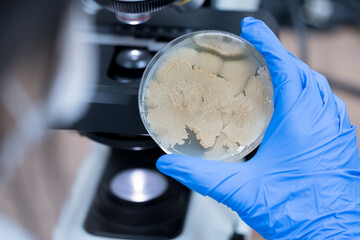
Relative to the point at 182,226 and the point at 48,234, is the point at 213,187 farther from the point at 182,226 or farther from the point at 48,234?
the point at 48,234

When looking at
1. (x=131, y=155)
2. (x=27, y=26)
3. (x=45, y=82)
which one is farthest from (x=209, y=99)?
(x=45, y=82)

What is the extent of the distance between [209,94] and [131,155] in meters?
0.41

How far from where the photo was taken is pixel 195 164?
72 centimetres

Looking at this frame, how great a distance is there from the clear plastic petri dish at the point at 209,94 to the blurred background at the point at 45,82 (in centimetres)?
70

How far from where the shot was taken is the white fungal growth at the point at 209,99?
70 cm

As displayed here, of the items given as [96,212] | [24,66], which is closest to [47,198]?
[24,66]

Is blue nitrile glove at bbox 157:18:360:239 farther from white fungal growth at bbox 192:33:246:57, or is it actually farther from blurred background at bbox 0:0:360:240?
blurred background at bbox 0:0:360:240

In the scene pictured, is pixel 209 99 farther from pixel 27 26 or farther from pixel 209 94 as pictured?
pixel 27 26

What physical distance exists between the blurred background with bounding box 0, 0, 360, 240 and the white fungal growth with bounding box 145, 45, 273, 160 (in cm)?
71

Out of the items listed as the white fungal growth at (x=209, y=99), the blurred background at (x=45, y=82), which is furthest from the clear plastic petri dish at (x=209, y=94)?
the blurred background at (x=45, y=82)

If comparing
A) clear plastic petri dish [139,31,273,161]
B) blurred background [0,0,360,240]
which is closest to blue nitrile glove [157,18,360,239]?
clear plastic petri dish [139,31,273,161]

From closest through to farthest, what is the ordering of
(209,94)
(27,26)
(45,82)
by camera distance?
(209,94) < (27,26) < (45,82)

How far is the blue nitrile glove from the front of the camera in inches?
29.5

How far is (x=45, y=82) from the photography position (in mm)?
1788
